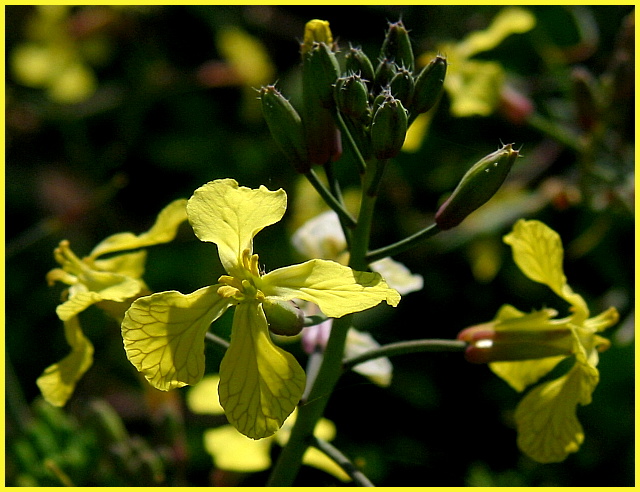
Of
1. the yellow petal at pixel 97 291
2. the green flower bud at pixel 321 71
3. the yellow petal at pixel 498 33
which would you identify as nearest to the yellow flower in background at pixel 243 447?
the yellow petal at pixel 97 291

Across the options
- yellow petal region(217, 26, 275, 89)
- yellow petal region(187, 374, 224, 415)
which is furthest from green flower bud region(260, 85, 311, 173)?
yellow petal region(217, 26, 275, 89)

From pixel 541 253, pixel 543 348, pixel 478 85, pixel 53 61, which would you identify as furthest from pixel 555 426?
pixel 53 61

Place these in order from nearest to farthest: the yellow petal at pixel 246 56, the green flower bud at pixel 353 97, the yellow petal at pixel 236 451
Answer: the green flower bud at pixel 353 97, the yellow petal at pixel 236 451, the yellow petal at pixel 246 56

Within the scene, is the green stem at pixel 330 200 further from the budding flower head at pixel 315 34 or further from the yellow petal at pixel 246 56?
the yellow petal at pixel 246 56

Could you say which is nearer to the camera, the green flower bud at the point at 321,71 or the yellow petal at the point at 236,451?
the green flower bud at the point at 321,71

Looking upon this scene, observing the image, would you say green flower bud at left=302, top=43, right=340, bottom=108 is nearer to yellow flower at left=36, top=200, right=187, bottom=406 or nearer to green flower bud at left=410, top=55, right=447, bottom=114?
green flower bud at left=410, top=55, right=447, bottom=114

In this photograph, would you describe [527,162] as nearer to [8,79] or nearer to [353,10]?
[353,10]

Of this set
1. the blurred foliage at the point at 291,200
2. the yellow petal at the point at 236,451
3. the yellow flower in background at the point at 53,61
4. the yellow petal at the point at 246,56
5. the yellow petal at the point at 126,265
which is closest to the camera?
the yellow petal at the point at 126,265

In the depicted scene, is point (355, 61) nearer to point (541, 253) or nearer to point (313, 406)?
point (541, 253)
